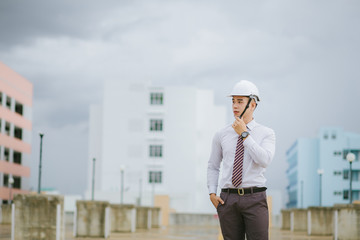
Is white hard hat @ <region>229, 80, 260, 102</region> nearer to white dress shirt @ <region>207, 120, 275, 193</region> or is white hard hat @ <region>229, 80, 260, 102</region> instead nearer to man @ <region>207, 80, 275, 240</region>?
man @ <region>207, 80, 275, 240</region>

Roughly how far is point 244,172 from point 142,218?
31447 millimetres

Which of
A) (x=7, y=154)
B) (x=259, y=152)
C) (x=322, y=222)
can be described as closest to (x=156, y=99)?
(x=7, y=154)

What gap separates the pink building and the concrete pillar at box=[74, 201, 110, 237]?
44.2 metres

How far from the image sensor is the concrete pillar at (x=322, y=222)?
31375 mm

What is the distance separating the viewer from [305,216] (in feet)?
125

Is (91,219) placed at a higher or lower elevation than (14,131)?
lower

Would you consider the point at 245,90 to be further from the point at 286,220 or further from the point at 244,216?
the point at 286,220

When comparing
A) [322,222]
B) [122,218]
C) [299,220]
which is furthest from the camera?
[299,220]

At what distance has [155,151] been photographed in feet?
237

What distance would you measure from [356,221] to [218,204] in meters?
16.7

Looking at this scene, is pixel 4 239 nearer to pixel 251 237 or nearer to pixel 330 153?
pixel 251 237

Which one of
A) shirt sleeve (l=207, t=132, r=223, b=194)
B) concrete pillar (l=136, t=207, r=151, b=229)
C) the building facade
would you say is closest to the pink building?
concrete pillar (l=136, t=207, r=151, b=229)

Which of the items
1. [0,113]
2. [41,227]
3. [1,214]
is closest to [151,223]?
[1,214]

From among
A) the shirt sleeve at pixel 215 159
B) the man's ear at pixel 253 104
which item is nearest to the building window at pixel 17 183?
the shirt sleeve at pixel 215 159
